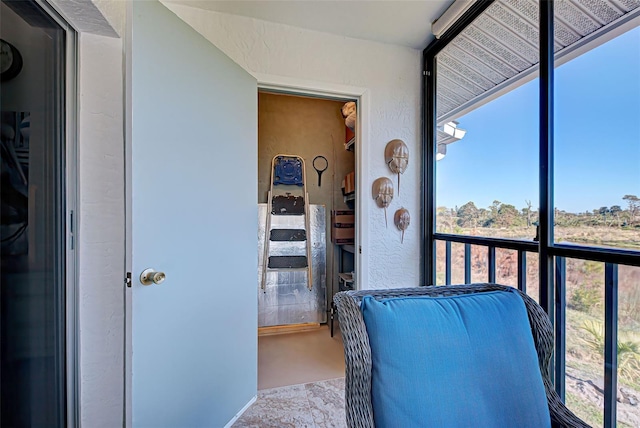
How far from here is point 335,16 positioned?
1801 millimetres

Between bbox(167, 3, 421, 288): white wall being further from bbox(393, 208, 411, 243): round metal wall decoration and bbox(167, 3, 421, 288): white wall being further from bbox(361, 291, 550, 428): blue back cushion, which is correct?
bbox(361, 291, 550, 428): blue back cushion

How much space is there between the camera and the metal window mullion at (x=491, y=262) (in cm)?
163

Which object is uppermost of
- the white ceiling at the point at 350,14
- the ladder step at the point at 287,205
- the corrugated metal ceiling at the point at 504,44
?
the white ceiling at the point at 350,14

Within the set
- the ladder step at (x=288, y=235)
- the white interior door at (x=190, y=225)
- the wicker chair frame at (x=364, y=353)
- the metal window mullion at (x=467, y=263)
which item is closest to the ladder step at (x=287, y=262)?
the ladder step at (x=288, y=235)

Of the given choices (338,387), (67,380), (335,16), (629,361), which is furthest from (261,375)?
(335,16)

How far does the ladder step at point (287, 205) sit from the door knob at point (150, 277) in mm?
1734

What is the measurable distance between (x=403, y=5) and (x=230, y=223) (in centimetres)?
168

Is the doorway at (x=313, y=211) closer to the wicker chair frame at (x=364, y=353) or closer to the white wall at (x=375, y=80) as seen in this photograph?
the white wall at (x=375, y=80)

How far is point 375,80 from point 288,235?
5.32 ft

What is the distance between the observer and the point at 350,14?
5.83 ft

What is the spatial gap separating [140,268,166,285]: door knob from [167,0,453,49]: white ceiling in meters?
1.63

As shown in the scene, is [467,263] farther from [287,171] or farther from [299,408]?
[287,171]

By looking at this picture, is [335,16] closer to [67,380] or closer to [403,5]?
[403,5]

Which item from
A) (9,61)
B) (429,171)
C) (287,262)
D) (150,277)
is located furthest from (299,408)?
(9,61)
